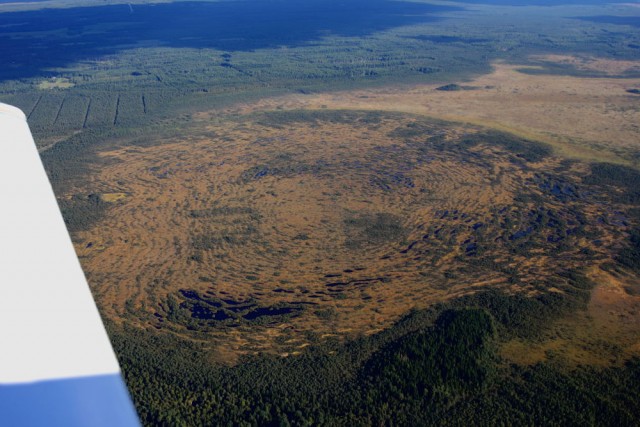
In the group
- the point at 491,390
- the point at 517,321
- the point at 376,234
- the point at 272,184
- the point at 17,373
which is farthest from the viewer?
the point at 272,184

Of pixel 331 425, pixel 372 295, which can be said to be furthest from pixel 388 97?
pixel 331 425

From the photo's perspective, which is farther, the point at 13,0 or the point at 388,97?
the point at 13,0

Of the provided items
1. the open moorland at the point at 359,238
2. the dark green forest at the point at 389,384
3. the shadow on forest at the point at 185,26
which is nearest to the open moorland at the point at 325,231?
the open moorland at the point at 359,238

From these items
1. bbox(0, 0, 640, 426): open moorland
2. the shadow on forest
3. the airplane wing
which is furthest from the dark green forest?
the shadow on forest

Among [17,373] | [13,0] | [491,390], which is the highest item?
[13,0]

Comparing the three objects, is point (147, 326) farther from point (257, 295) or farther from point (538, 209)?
point (538, 209)

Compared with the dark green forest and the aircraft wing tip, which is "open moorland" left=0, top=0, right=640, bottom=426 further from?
the aircraft wing tip

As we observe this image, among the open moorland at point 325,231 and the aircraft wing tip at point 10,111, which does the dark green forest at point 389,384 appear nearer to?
the open moorland at point 325,231
